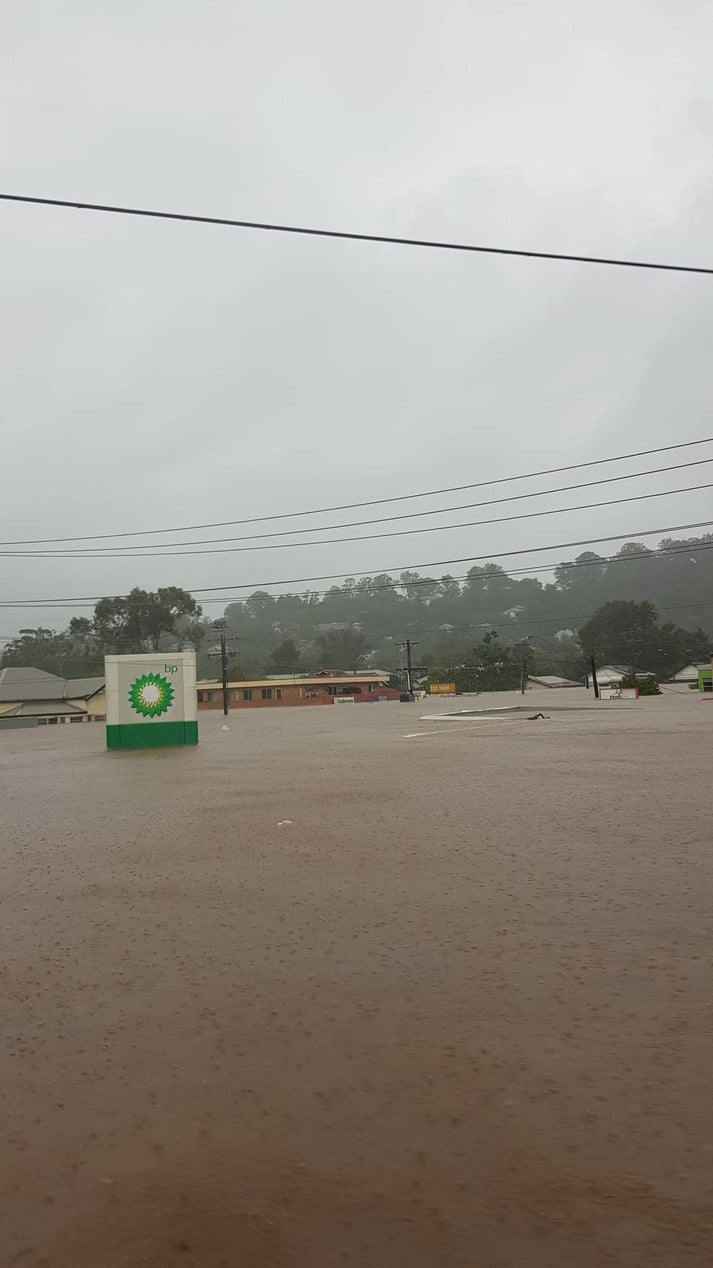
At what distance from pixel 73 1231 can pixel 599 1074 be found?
1.75m

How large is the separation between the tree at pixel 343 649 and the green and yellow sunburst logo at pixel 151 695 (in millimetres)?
98363

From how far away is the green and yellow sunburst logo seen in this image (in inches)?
972

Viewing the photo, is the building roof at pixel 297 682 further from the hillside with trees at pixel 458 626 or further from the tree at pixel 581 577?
the tree at pixel 581 577

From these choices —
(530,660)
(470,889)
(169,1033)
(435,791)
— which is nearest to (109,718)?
(435,791)

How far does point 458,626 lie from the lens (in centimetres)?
13088

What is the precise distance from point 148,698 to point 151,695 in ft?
0.39

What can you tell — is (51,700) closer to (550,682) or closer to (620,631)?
(550,682)

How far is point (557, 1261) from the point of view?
214 cm

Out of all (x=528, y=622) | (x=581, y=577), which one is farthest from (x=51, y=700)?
(x=581, y=577)

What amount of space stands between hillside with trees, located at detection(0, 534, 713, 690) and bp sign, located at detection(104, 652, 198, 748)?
46.1 m

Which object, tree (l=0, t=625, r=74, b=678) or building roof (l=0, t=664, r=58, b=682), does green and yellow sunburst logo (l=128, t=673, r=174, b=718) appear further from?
tree (l=0, t=625, r=74, b=678)

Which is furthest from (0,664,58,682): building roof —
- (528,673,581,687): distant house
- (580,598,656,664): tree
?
(580,598,656,664): tree

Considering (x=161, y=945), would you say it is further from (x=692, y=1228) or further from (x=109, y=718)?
(x=109, y=718)

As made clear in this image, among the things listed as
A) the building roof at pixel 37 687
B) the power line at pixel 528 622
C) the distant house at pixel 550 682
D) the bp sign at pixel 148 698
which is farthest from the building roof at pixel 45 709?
the power line at pixel 528 622
